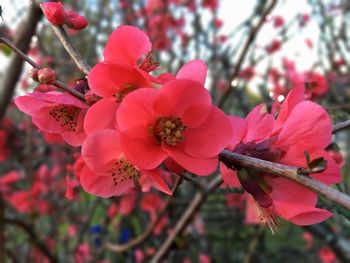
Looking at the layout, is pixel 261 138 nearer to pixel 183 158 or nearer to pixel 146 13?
pixel 183 158

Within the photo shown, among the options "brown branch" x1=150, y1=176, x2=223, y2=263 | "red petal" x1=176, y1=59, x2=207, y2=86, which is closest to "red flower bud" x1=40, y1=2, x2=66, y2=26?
"red petal" x1=176, y1=59, x2=207, y2=86

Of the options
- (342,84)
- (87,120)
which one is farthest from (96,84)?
(342,84)

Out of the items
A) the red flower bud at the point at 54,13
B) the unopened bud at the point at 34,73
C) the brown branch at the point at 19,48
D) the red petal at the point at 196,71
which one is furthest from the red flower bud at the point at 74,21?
the brown branch at the point at 19,48

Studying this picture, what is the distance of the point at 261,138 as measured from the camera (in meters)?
0.72

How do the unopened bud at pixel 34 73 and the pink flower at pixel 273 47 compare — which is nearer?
the unopened bud at pixel 34 73

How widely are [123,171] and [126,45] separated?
181mm

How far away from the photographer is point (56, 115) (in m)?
0.79

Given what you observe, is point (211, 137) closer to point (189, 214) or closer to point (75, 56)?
point (75, 56)

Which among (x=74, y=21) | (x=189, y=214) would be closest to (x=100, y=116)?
(x=74, y=21)

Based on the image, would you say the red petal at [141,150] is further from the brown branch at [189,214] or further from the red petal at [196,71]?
the brown branch at [189,214]

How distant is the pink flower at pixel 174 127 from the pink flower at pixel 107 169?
0.03 meters

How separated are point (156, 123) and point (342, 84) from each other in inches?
168

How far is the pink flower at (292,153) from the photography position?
0.64 meters

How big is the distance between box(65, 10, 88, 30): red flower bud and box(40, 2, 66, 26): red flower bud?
0.03 metres
